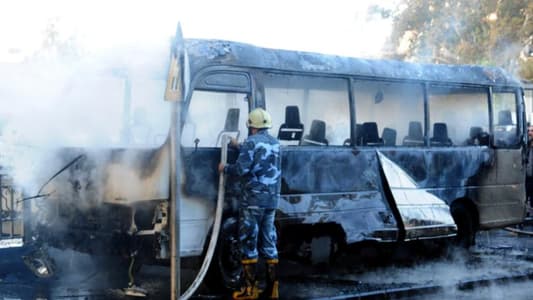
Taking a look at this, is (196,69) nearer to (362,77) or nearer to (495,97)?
(362,77)

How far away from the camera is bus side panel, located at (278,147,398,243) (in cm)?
939

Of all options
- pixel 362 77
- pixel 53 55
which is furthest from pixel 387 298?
pixel 53 55

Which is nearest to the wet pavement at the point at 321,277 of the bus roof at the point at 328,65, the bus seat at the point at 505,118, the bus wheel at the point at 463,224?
the bus wheel at the point at 463,224

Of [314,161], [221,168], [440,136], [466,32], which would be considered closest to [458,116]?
[440,136]

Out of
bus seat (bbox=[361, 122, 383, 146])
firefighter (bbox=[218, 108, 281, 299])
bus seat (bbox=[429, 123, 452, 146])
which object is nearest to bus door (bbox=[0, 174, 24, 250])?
firefighter (bbox=[218, 108, 281, 299])

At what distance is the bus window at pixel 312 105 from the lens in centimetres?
951

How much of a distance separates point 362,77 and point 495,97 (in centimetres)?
303

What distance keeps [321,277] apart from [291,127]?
2.01m

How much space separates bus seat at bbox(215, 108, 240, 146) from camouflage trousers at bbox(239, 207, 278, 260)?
3.04 ft

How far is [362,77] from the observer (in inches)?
410

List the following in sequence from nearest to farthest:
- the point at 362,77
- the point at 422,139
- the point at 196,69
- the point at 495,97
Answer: the point at 196,69 → the point at 362,77 → the point at 422,139 → the point at 495,97

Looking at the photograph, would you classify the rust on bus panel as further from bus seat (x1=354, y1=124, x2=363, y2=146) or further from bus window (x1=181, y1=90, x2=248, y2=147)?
bus window (x1=181, y1=90, x2=248, y2=147)

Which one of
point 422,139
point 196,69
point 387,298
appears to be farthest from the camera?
point 422,139

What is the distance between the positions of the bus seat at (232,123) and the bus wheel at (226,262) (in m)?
0.96
